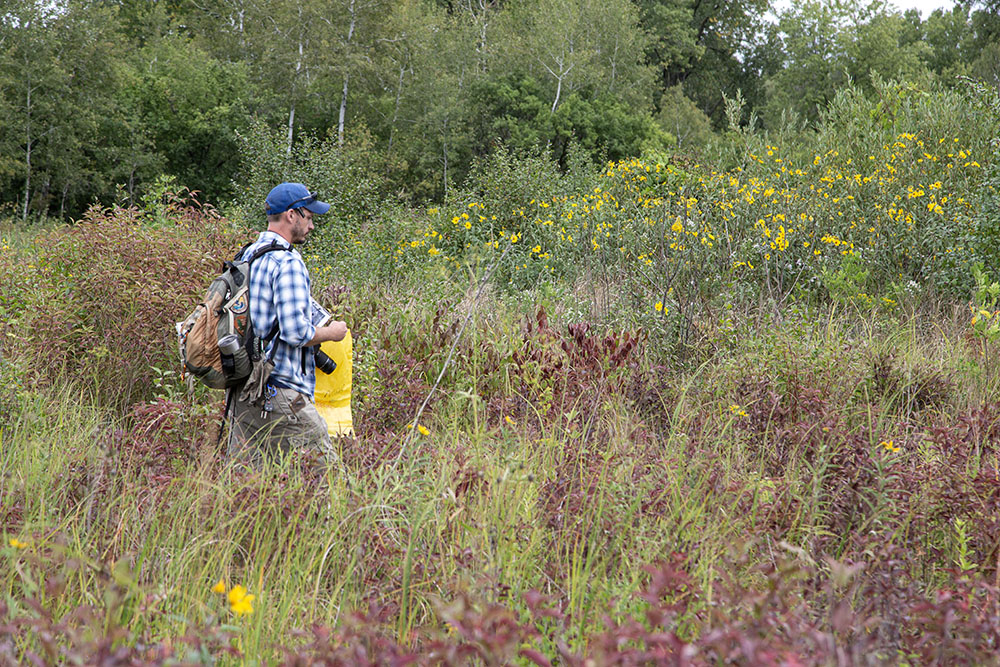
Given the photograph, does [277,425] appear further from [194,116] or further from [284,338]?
[194,116]

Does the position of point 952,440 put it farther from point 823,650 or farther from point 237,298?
point 237,298

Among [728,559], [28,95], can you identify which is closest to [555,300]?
[728,559]

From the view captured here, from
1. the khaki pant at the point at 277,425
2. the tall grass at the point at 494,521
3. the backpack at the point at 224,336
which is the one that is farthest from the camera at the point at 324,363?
the tall grass at the point at 494,521

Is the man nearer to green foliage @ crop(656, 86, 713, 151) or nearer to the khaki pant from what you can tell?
the khaki pant

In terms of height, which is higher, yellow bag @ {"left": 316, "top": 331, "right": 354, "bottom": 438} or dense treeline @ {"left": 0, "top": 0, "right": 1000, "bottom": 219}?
dense treeline @ {"left": 0, "top": 0, "right": 1000, "bottom": 219}

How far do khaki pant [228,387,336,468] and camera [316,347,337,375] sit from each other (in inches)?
6.4

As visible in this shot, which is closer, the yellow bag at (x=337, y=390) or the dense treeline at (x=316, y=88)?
the yellow bag at (x=337, y=390)

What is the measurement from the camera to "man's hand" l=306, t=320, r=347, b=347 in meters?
3.75

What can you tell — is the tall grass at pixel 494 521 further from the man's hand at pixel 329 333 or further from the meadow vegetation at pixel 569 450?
the man's hand at pixel 329 333

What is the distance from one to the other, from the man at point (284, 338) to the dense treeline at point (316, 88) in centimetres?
1347

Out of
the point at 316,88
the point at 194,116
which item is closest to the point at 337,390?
the point at 194,116

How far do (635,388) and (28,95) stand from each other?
2130 centimetres

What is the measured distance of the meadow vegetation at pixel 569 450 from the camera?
210cm

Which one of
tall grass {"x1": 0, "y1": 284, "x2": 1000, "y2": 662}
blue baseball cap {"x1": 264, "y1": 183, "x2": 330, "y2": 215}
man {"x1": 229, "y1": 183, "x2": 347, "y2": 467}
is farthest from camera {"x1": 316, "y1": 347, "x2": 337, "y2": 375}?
blue baseball cap {"x1": 264, "y1": 183, "x2": 330, "y2": 215}
